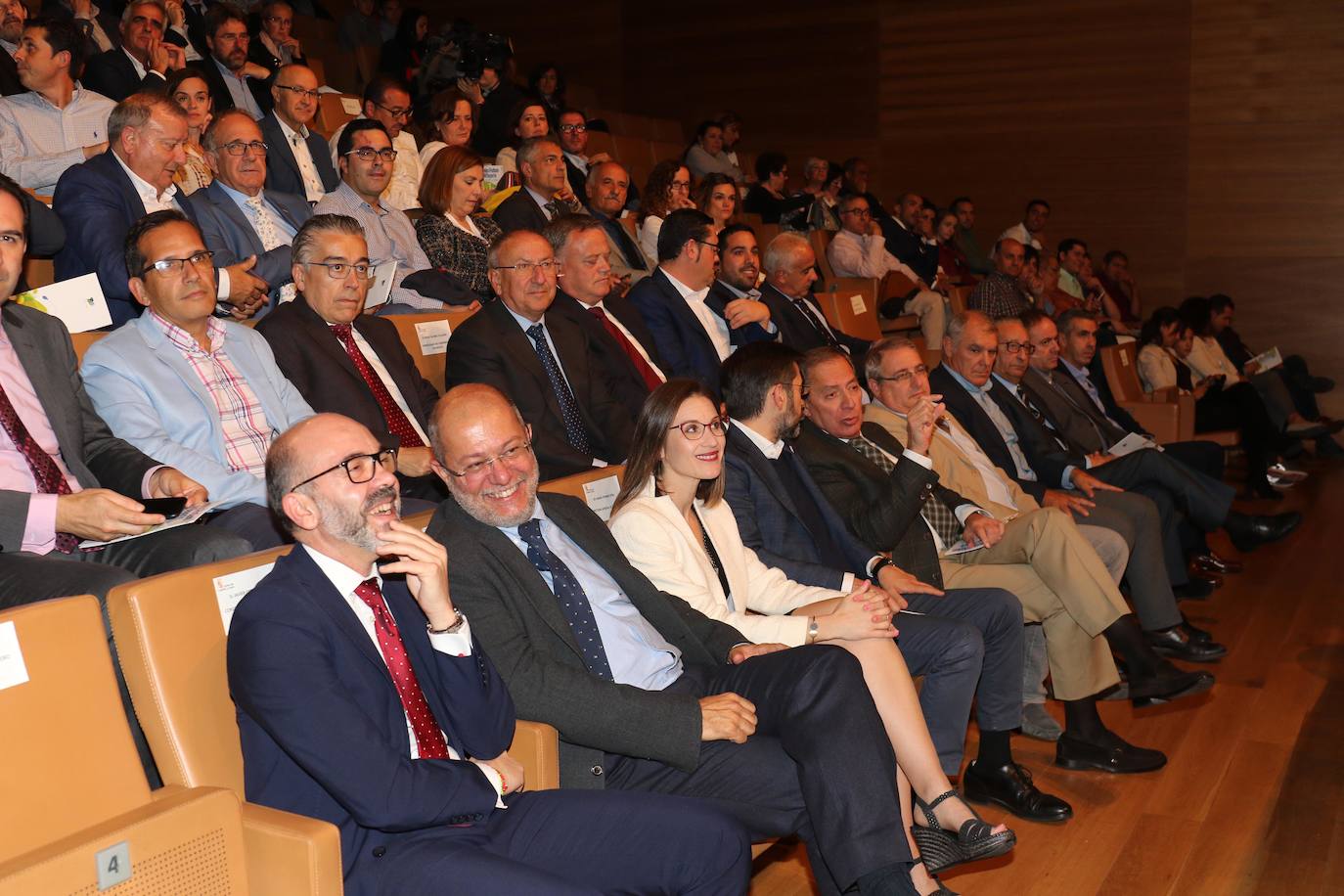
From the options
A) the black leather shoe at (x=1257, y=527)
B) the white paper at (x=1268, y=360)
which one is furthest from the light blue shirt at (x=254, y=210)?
the white paper at (x=1268, y=360)

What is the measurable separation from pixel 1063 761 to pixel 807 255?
2.59 m

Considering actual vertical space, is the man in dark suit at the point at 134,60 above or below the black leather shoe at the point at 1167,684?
above

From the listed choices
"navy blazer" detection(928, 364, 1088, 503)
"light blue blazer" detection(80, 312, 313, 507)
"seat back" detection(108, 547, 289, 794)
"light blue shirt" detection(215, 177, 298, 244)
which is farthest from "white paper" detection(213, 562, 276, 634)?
"navy blazer" detection(928, 364, 1088, 503)

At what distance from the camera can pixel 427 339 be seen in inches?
146

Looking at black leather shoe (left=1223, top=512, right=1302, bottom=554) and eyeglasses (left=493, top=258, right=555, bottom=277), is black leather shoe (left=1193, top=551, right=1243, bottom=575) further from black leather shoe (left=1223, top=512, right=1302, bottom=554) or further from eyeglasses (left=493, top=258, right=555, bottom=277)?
eyeglasses (left=493, top=258, right=555, bottom=277)

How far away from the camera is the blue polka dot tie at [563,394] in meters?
3.60

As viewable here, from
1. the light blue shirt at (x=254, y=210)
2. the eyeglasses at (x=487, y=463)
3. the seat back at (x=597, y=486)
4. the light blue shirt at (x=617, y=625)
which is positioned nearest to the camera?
the eyeglasses at (x=487, y=463)

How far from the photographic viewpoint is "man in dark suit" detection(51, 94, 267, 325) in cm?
313

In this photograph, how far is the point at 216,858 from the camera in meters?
1.55

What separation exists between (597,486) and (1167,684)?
1961 mm

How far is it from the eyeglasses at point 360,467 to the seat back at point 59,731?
364mm

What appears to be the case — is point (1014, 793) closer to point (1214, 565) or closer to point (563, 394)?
point (563, 394)

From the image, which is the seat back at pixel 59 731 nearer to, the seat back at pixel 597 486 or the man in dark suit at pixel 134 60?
the seat back at pixel 597 486

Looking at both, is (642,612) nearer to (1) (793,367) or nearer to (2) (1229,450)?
(1) (793,367)
